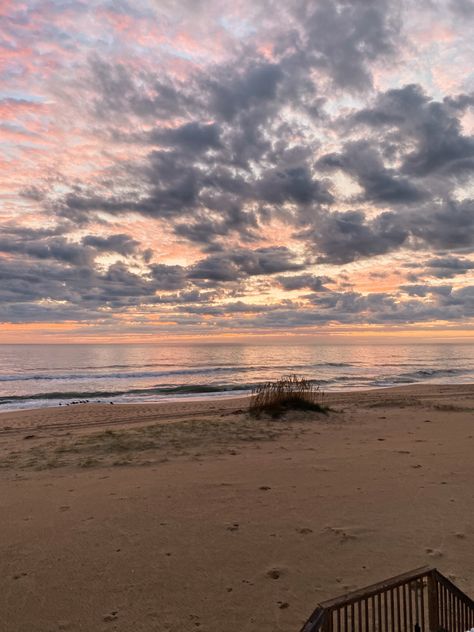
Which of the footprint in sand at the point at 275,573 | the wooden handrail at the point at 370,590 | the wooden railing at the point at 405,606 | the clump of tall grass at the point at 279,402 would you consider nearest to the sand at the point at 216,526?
the footprint in sand at the point at 275,573

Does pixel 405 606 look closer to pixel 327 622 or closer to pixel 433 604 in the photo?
pixel 433 604

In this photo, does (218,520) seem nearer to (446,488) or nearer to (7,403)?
(446,488)

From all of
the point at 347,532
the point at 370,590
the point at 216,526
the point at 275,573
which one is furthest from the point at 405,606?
the point at 216,526

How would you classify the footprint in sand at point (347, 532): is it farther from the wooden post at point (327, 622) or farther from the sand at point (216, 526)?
the wooden post at point (327, 622)

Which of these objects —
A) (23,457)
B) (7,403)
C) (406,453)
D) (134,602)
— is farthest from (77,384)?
(134,602)

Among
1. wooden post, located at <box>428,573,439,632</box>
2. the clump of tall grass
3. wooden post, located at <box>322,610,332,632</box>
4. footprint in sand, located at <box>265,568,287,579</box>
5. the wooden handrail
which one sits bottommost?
footprint in sand, located at <box>265,568,287,579</box>

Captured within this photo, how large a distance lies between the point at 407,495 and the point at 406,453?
3156 millimetres

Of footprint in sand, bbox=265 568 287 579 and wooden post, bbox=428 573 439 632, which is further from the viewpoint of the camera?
footprint in sand, bbox=265 568 287 579

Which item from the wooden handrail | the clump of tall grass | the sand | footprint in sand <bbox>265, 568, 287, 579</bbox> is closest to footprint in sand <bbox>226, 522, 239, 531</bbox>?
the sand

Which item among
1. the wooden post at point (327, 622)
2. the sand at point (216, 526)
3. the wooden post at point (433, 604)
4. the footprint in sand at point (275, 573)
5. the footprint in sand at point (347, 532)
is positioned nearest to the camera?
the wooden post at point (327, 622)

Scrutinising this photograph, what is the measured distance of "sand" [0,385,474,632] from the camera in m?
4.28

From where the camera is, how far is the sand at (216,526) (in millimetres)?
4277

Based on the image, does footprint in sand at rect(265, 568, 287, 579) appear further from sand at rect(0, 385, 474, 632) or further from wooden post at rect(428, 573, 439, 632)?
wooden post at rect(428, 573, 439, 632)

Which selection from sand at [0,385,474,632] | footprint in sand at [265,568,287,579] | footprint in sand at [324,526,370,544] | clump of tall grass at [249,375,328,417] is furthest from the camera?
clump of tall grass at [249,375,328,417]
